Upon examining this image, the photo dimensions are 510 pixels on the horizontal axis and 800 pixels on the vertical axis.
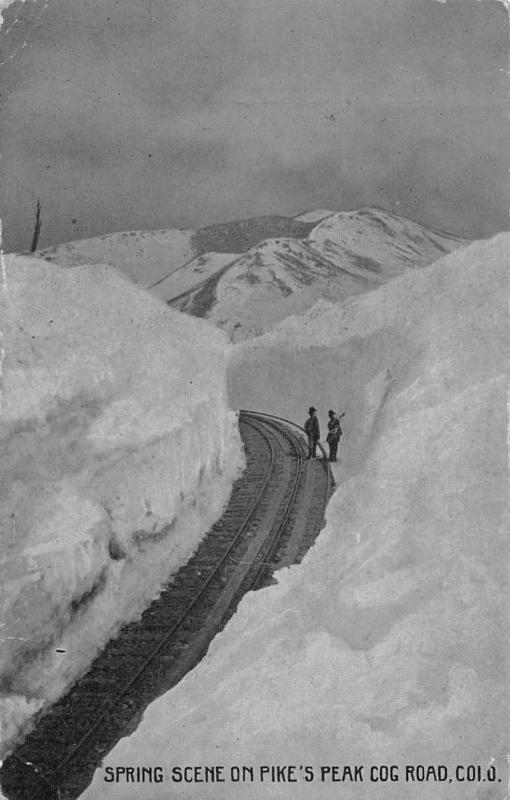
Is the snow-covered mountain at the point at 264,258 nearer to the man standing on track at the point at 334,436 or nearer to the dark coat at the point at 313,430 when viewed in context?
the dark coat at the point at 313,430

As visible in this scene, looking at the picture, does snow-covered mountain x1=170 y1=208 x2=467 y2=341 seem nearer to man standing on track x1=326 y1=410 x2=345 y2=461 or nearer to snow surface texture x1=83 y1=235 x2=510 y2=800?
snow surface texture x1=83 y1=235 x2=510 y2=800

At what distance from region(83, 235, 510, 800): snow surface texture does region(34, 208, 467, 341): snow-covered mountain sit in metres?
2.37

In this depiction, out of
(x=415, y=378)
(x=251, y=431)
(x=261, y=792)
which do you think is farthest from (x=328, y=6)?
(x=251, y=431)

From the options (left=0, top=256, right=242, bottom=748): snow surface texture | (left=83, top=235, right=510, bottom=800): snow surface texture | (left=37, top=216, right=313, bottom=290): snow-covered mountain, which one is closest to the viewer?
(left=83, top=235, right=510, bottom=800): snow surface texture

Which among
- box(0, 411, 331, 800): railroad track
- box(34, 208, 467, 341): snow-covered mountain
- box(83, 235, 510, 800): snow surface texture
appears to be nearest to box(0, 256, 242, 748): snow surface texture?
box(0, 411, 331, 800): railroad track

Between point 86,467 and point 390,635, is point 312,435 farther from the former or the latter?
point 390,635

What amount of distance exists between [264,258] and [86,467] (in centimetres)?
721

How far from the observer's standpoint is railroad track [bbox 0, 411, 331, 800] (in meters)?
7.23

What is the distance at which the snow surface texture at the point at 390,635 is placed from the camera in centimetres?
544

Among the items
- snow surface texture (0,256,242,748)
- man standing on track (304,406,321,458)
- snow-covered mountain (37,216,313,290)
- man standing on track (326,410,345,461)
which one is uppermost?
snow-covered mountain (37,216,313,290)

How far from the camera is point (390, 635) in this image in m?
6.12

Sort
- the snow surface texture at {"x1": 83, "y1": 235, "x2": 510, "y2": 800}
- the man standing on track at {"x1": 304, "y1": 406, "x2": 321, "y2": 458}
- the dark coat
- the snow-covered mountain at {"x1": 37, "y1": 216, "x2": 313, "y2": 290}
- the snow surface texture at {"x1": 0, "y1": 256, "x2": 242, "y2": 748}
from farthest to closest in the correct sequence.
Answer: the dark coat, the man standing on track at {"x1": 304, "y1": 406, "x2": 321, "y2": 458}, the snow-covered mountain at {"x1": 37, "y1": 216, "x2": 313, "y2": 290}, the snow surface texture at {"x1": 0, "y1": 256, "x2": 242, "y2": 748}, the snow surface texture at {"x1": 83, "y1": 235, "x2": 510, "y2": 800}

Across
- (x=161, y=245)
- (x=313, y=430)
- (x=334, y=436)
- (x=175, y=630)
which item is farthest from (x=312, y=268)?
(x=175, y=630)

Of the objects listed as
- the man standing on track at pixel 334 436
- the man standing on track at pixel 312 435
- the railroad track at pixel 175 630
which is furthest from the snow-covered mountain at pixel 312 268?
the railroad track at pixel 175 630
